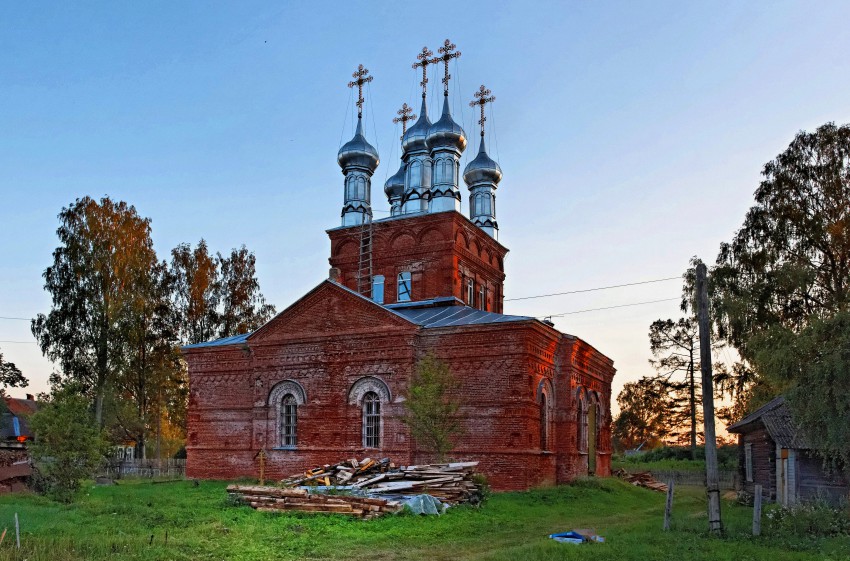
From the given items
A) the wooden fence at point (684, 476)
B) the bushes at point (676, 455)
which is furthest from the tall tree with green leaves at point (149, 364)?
the bushes at point (676, 455)

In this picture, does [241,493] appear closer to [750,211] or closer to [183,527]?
[183,527]

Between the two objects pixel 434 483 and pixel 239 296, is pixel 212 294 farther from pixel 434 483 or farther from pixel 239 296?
pixel 434 483

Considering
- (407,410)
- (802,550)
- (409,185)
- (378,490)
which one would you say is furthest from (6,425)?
(802,550)

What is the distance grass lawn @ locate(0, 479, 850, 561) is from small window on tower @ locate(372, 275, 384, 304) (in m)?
10.7

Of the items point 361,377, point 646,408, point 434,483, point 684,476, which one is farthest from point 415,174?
point 646,408

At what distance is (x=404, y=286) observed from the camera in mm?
27922

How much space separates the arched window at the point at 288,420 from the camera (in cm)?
2405

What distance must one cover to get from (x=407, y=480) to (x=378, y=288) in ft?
37.1

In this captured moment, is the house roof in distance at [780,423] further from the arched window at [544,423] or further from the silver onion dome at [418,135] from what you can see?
the silver onion dome at [418,135]

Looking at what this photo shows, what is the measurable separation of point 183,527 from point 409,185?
59.0 feet

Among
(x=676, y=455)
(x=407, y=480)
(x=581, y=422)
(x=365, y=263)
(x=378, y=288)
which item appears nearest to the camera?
(x=407, y=480)

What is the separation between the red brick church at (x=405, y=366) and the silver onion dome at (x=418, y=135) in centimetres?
6

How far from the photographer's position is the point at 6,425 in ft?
156

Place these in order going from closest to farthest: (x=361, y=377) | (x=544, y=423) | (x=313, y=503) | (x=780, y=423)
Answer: (x=313, y=503), (x=780, y=423), (x=361, y=377), (x=544, y=423)
